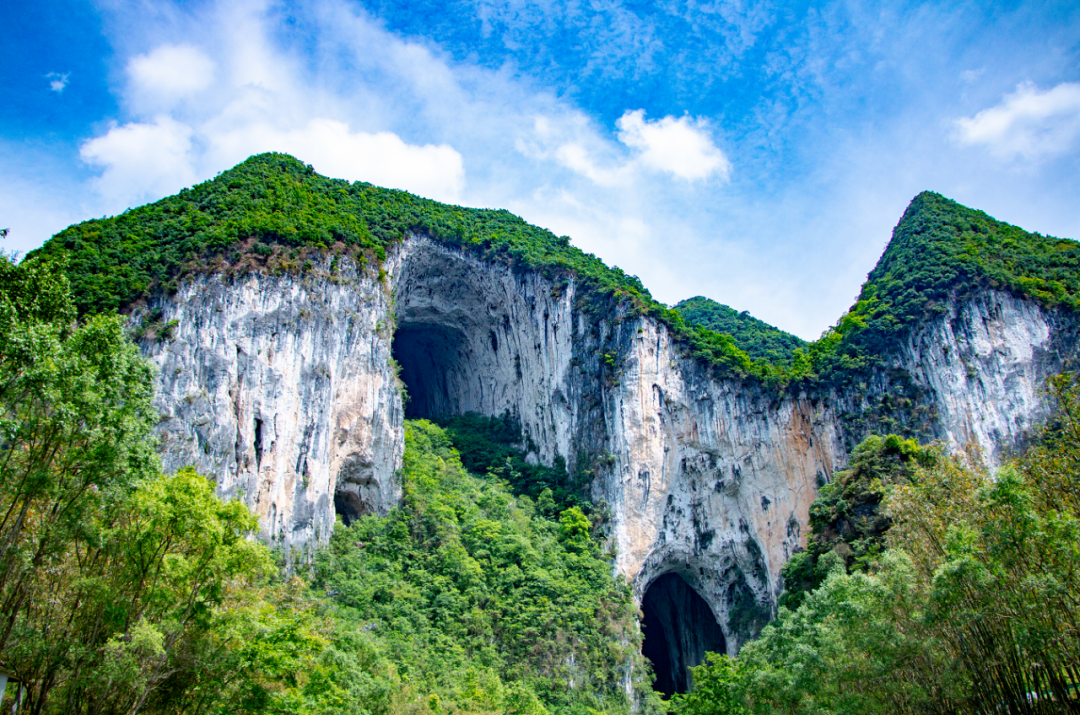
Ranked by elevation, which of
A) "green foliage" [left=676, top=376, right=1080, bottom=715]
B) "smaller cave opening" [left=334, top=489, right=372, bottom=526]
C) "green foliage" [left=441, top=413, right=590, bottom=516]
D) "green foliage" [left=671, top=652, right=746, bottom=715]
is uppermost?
"green foliage" [left=441, top=413, right=590, bottom=516]

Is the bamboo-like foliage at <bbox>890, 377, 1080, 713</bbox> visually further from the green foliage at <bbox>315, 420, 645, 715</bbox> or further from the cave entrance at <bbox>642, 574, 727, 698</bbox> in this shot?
the cave entrance at <bbox>642, 574, 727, 698</bbox>

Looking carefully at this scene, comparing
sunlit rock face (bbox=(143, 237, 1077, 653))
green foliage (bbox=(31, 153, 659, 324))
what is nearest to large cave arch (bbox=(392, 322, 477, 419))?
sunlit rock face (bbox=(143, 237, 1077, 653))

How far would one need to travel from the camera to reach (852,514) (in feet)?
93.6

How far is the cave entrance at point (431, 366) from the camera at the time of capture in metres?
46.7

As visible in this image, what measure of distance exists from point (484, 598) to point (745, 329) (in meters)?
32.1

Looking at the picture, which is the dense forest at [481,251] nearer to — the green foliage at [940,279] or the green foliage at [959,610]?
the green foliage at [940,279]

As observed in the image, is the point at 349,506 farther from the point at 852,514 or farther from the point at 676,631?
the point at 852,514

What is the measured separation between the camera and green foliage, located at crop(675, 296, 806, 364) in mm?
47938

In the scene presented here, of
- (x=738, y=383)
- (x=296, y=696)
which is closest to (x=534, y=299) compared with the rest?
(x=738, y=383)

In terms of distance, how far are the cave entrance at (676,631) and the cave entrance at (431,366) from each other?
1729cm

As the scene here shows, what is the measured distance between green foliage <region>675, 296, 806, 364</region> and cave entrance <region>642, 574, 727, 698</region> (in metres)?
14.4

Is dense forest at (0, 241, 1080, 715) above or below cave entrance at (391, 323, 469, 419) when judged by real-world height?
below

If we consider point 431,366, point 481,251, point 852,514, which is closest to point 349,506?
point 481,251

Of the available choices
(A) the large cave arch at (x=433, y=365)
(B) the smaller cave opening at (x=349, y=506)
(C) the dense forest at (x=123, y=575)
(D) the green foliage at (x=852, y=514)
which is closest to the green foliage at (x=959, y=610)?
(D) the green foliage at (x=852, y=514)
